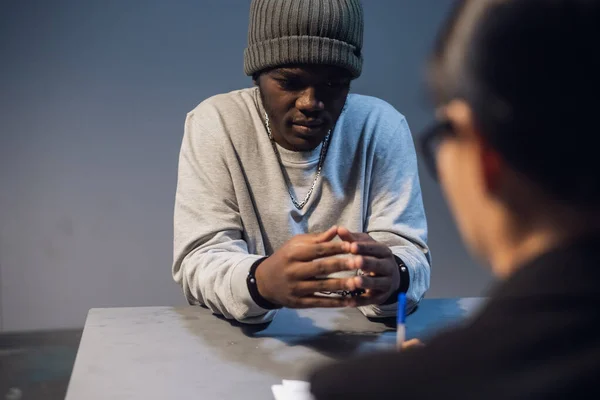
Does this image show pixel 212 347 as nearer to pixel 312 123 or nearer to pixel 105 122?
pixel 312 123

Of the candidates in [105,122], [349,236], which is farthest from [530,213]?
[105,122]

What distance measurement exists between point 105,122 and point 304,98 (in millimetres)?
1251

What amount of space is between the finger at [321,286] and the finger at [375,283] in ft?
0.07

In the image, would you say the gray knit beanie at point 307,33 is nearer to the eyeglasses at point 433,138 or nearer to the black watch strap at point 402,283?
the black watch strap at point 402,283

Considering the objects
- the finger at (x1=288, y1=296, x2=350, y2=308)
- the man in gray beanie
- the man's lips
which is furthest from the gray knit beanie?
the finger at (x1=288, y1=296, x2=350, y2=308)

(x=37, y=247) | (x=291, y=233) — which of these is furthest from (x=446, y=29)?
(x=37, y=247)

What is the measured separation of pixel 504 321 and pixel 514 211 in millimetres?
90

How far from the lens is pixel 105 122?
243cm

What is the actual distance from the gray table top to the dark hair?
0.65 m

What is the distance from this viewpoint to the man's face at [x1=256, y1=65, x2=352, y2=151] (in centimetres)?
138

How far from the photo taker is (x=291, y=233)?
155 centimetres

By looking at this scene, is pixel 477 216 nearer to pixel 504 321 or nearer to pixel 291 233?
pixel 504 321

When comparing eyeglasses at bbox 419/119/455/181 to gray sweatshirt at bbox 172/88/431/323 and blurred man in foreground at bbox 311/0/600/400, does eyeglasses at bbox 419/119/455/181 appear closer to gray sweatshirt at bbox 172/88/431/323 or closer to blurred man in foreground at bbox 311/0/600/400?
blurred man in foreground at bbox 311/0/600/400

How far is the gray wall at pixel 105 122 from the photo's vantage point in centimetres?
238
